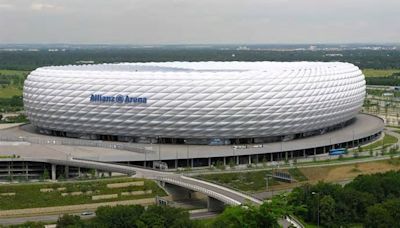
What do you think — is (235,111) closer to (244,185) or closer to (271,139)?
(271,139)

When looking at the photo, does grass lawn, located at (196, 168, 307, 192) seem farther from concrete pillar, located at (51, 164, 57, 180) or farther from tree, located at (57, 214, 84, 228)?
tree, located at (57, 214, 84, 228)

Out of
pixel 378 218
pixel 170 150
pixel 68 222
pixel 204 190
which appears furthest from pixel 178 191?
pixel 378 218

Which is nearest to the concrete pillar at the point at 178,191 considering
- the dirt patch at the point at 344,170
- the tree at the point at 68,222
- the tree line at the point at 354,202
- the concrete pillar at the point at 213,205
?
the concrete pillar at the point at 213,205

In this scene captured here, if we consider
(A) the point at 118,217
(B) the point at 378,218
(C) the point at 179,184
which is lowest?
(C) the point at 179,184

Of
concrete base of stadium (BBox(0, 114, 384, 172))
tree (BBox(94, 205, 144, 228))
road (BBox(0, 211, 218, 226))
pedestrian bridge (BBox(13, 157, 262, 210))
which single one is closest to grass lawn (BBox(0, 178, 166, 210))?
pedestrian bridge (BBox(13, 157, 262, 210))

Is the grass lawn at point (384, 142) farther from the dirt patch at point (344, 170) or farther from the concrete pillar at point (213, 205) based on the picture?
the concrete pillar at point (213, 205)

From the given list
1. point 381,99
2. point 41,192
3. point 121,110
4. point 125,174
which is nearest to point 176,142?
point 121,110

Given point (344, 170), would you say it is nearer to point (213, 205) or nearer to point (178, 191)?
point (178, 191)
